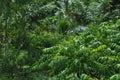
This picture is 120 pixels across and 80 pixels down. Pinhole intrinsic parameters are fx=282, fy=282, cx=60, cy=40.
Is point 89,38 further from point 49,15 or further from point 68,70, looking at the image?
point 49,15

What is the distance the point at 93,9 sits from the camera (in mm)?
9547

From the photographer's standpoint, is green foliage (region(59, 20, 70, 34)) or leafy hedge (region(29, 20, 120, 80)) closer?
leafy hedge (region(29, 20, 120, 80))

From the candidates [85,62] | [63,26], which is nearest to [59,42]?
[63,26]

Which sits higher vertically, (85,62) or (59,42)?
(85,62)

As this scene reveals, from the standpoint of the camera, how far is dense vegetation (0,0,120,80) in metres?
4.48

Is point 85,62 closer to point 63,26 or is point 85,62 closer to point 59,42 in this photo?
point 59,42

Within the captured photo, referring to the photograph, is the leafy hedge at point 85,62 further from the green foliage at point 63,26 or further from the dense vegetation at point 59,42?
the green foliage at point 63,26

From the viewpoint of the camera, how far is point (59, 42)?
7023mm

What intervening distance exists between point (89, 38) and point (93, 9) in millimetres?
4219

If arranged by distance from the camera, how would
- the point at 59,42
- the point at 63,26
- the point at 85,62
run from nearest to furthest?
the point at 85,62, the point at 59,42, the point at 63,26

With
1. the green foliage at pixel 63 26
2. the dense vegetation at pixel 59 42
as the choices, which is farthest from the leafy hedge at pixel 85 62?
the green foliage at pixel 63 26

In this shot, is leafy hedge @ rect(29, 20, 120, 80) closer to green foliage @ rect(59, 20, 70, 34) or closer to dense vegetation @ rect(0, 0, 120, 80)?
dense vegetation @ rect(0, 0, 120, 80)

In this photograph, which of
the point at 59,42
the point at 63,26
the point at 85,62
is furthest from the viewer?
the point at 63,26

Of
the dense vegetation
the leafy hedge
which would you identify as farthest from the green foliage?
the leafy hedge
